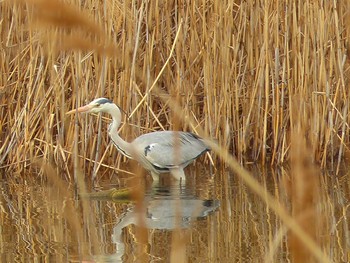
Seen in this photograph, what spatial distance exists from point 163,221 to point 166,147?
1.56 meters

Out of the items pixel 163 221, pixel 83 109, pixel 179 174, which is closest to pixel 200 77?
pixel 179 174

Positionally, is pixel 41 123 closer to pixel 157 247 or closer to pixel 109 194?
pixel 109 194

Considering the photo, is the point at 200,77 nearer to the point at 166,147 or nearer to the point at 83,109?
the point at 166,147

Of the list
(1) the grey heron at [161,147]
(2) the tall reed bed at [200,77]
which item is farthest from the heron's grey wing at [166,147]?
(2) the tall reed bed at [200,77]

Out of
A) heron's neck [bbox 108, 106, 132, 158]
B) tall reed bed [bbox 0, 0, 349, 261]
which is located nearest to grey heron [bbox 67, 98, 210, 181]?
heron's neck [bbox 108, 106, 132, 158]

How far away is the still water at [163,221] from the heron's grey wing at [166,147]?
0.66 feet

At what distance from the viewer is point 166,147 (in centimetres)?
649

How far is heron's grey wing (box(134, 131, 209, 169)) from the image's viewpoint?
6359mm

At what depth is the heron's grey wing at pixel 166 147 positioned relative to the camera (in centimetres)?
636

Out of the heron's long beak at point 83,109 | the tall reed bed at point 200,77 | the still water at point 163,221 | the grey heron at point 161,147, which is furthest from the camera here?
the grey heron at point 161,147

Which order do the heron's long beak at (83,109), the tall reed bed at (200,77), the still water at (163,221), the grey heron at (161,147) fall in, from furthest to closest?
the grey heron at (161,147), the tall reed bed at (200,77), the heron's long beak at (83,109), the still water at (163,221)

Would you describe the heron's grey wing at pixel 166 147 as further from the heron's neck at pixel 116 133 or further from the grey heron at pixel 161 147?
the heron's neck at pixel 116 133

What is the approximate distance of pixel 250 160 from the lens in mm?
6730

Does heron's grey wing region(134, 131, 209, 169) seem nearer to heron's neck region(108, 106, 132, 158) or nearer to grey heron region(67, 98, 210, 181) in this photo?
grey heron region(67, 98, 210, 181)
